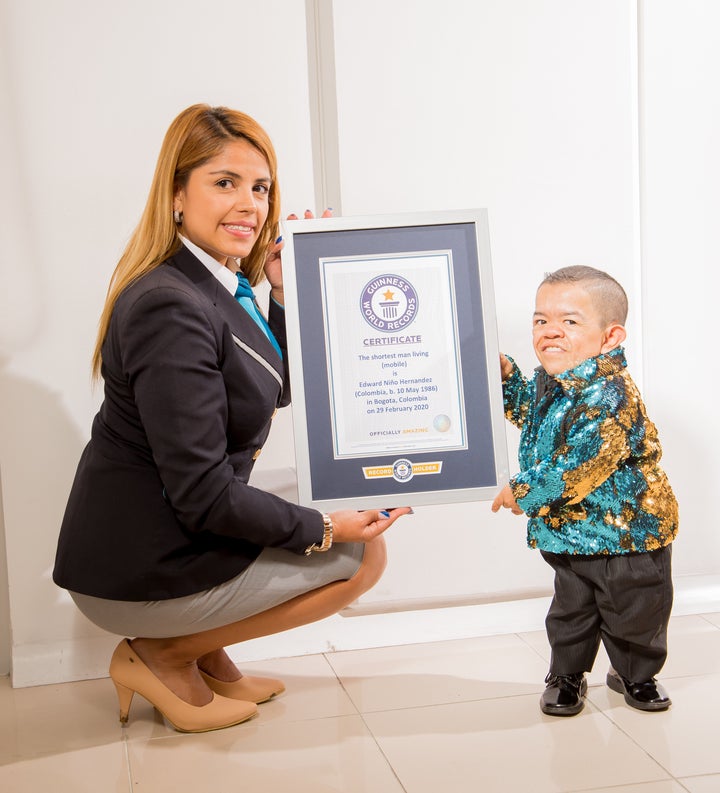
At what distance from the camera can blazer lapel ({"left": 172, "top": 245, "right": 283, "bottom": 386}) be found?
1.97 m

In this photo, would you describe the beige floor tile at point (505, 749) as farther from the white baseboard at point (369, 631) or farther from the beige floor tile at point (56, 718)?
the beige floor tile at point (56, 718)

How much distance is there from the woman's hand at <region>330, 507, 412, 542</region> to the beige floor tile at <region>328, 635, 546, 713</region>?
0.46 metres

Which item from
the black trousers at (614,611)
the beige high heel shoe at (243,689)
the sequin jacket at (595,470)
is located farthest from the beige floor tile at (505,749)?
the sequin jacket at (595,470)

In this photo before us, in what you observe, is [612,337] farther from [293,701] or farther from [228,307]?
[293,701]

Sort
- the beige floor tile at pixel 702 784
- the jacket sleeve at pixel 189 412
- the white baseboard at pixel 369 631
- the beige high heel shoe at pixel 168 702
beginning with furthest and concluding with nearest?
1. the white baseboard at pixel 369 631
2. the beige high heel shoe at pixel 168 702
3. the jacket sleeve at pixel 189 412
4. the beige floor tile at pixel 702 784

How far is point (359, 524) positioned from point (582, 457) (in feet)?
1.52

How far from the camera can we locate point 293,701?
224 centimetres

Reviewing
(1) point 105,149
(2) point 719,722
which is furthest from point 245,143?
(2) point 719,722

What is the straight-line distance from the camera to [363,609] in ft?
8.59

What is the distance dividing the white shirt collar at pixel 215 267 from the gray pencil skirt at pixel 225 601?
0.56m

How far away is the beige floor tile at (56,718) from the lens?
207 cm

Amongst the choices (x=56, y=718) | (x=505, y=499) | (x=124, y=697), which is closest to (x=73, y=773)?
(x=124, y=697)

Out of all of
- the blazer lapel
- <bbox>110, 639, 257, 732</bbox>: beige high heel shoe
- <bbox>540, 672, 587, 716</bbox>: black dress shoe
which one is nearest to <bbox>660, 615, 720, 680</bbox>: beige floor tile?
<bbox>540, 672, 587, 716</bbox>: black dress shoe

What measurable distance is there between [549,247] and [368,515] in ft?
3.35
